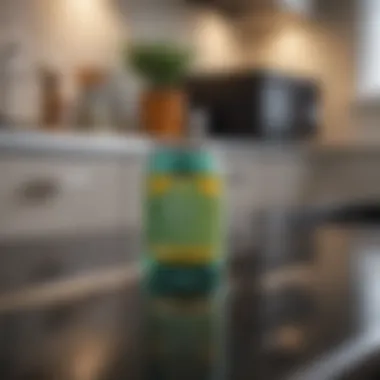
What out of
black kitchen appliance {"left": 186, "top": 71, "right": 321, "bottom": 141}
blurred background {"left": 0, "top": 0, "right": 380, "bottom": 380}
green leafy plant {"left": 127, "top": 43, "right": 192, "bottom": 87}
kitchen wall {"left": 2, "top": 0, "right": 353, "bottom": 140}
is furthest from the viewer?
black kitchen appliance {"left": 186, "top": 71, "right": 321, "bottom": 141}

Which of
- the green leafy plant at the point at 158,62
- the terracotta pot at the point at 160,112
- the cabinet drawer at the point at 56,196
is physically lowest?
the cabinet drawer at the point at 56,196

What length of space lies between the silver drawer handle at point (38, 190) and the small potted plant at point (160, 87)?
0.62m

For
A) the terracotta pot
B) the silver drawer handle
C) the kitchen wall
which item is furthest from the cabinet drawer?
the terracotta pot

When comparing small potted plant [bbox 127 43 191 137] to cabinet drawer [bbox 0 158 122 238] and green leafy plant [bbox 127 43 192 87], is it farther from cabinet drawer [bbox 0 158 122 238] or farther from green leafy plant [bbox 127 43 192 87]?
cabinet drawer [bbox 0 158 122 238]

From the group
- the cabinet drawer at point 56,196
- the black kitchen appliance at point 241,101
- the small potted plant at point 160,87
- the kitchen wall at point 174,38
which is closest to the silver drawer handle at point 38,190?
the cabinet drawer at point 56,196

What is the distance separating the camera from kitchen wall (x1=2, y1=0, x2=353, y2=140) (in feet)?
7.18

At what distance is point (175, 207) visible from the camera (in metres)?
0.87

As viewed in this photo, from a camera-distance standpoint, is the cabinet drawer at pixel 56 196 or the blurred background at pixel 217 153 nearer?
the blurred background at pixel 217 153

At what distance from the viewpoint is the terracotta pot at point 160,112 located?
2441 millimetres

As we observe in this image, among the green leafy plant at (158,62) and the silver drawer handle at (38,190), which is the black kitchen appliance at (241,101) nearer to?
the green leafy plant at (158,62)

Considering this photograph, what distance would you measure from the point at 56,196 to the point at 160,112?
67cm

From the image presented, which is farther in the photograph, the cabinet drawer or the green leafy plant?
the green leafy plant

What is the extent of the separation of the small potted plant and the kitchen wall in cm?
9

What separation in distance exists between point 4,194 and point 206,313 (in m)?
1.08
